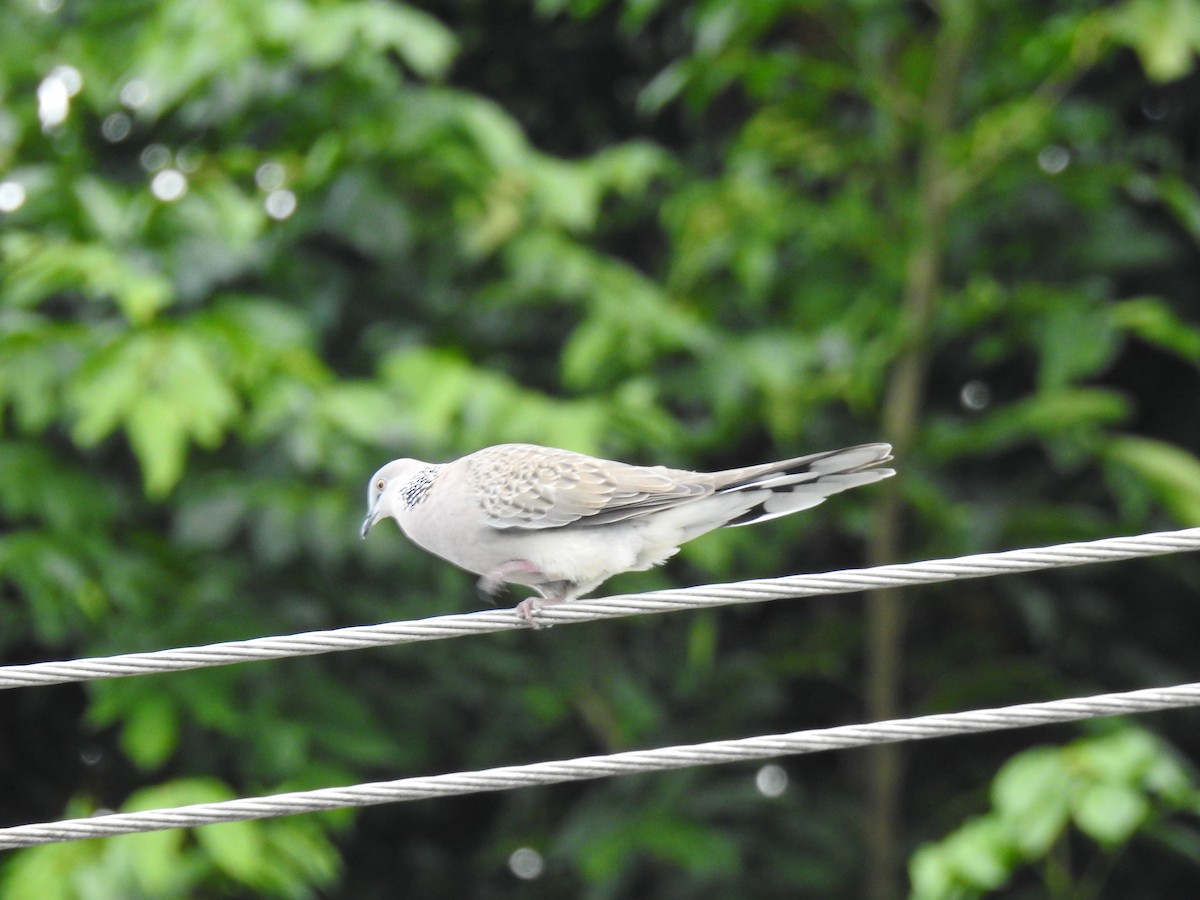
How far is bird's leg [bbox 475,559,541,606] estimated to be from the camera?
3.94 m

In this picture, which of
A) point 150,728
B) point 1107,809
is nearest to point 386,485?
point 150,728

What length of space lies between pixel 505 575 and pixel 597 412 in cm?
85

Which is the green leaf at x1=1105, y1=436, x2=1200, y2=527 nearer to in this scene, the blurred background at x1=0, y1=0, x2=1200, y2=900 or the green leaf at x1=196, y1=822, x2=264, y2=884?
the blurred background at x1=0, y1=0, x2=1200, y2=900

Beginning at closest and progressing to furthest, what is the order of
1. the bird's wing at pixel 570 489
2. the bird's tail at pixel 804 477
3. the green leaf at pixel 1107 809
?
the bird's tail at pixel 804 477, the green leaf at pixel 1107 809, the bird's wing at pixel 570 489

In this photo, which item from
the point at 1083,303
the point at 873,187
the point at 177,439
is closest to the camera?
the point at 177,439

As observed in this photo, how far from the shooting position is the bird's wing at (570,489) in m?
3.77

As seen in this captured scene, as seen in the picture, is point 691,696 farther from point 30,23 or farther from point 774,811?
point 30,23

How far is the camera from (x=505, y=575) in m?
3.98

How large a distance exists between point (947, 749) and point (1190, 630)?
1165mm

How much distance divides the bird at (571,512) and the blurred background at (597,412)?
40 centimetres

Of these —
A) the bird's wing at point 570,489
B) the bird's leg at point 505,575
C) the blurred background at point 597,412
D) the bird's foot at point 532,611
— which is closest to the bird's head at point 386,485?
the blurred background at point 597,412

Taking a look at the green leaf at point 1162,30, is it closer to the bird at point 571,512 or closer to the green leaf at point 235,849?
the bird at point 571,512

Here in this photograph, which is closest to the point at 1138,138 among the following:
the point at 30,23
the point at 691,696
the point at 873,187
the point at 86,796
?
the point at 873,187

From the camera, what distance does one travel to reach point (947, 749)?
655cm
